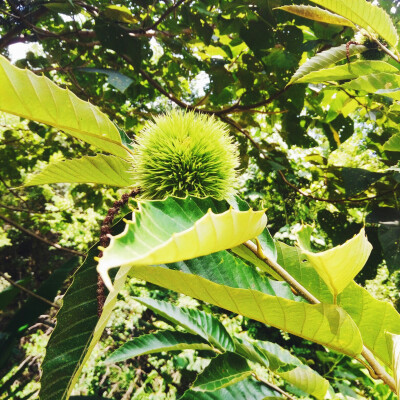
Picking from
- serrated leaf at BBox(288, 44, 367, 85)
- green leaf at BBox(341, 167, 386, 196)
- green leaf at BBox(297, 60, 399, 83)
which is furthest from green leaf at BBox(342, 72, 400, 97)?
green leaf at BBox(341, 167, 386, 196)

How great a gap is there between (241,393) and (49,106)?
0.99 meters

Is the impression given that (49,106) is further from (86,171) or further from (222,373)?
(222,373)

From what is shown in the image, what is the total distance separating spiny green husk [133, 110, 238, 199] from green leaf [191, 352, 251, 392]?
1.52 ft

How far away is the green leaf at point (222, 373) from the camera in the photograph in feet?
2.67

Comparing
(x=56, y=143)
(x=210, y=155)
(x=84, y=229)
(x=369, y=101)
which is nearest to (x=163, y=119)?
(x=210, y=155)

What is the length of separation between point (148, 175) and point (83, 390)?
4.19 m

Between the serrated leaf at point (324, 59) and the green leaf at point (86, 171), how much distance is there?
543 mm

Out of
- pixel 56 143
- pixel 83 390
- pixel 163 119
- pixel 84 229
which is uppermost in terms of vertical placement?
pixel 163 119

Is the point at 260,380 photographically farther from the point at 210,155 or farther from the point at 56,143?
the point at 56,143

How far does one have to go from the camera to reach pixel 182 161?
2.38ft

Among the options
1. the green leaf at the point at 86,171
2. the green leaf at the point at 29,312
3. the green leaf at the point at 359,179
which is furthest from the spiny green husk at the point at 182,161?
the green leaf at the point at 29,312

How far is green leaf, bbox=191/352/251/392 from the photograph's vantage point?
0.81 meters

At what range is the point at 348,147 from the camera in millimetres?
7699

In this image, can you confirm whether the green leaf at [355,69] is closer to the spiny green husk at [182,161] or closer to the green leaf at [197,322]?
the spiny green husk at [182,161]
